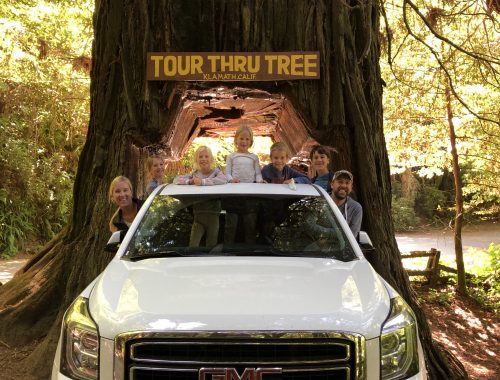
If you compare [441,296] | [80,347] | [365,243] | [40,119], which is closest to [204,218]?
[365,243]

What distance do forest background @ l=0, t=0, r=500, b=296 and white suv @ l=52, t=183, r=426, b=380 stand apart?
7.04 meters

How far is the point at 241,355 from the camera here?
8.58 ft

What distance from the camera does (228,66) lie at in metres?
6.24

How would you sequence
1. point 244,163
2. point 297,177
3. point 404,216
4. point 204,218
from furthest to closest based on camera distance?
point 404,216
point 244,163
point 297,177
point 204,218

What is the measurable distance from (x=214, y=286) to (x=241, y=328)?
0.43 meters

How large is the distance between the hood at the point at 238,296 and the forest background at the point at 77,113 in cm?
698

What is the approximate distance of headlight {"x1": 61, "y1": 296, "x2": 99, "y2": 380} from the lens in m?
2.76

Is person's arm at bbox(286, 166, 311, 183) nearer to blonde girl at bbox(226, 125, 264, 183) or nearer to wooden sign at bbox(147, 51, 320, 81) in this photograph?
blonde girl at bbox(226, 125, 264, 183)

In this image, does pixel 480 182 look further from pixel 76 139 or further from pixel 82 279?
pixel 76 139

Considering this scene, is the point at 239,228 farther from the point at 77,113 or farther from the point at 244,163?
the point at 77,113

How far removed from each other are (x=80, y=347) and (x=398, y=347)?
1.63 metres

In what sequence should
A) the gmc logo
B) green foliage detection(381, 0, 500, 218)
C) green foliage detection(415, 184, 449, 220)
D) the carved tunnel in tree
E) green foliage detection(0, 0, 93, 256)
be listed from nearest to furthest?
the gmc logo < the carved tunnel in tree < green foliage detection(381, 0, 500, 218) < green foliage detection(0, 0, 93, 256) < green foliage detection(415, 184, 449, 220)

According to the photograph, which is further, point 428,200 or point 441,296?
point 428,200

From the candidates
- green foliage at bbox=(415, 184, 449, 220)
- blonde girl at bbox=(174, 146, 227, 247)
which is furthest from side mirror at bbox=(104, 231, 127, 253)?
green foliage at bbox=(415, 184, 449, 220)
